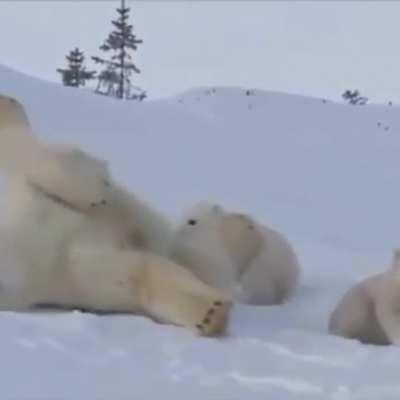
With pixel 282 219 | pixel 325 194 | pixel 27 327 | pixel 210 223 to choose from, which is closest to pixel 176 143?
pixel 325 194

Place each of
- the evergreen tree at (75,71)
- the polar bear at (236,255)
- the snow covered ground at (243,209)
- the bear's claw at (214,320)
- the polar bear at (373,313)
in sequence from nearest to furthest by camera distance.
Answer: the snow covered ground at (243,209) → the bear's claw at (214,320) → the polar bear at (373,313) → the polar bear at (236,255) → the evergreen tree at (75,71)

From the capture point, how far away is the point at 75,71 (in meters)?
13.6

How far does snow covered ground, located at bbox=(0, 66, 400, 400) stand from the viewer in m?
1.74

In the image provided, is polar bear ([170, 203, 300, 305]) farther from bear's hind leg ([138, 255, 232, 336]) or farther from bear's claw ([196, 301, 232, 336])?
bear's claw ([196, 301, 232, 336])

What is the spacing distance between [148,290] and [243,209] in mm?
2175

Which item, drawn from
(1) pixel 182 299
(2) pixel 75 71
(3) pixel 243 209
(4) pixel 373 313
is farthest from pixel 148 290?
(2) pixel 75 71

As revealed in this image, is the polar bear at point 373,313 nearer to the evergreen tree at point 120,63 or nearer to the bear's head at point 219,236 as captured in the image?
the bear's head at point 219,236

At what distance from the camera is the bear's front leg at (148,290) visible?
2.06 metres

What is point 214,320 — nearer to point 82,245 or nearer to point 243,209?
point 82,245

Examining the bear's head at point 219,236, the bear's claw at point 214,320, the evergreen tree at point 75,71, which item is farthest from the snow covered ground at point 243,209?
the evergreen tree at point 75,71

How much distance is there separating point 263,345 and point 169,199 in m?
2.19

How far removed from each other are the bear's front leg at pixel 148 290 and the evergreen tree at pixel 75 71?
443 inches

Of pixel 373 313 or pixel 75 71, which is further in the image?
pixel 75 71

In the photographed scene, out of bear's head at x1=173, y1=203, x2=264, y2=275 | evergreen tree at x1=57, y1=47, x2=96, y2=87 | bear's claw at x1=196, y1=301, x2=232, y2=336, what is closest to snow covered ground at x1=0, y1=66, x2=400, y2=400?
bear's claw at x1=196, y1=301, x2=232, y2=336
